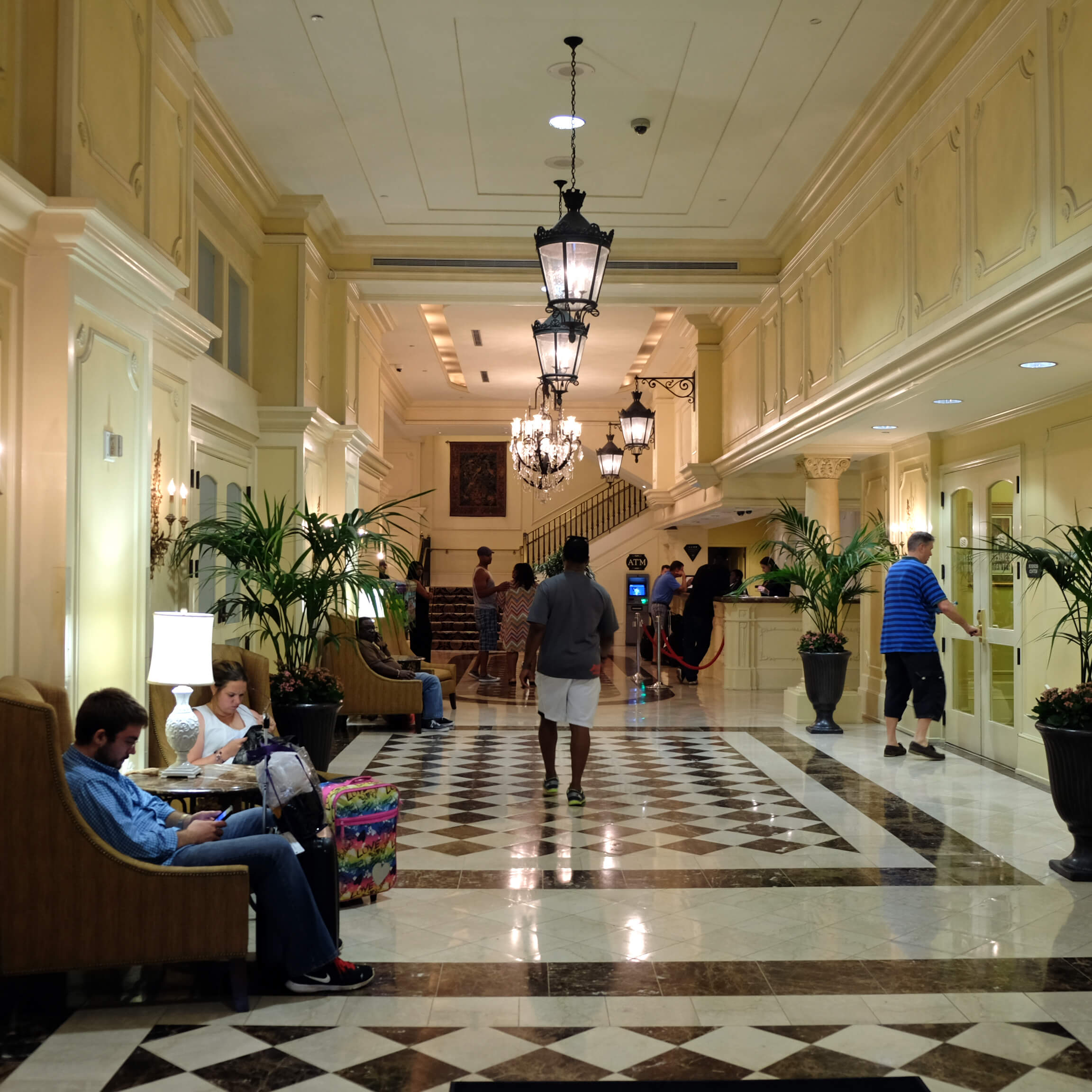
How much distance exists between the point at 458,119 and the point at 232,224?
1.99 meters

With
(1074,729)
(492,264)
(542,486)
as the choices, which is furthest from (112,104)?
(542,486)

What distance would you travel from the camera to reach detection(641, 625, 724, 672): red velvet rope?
A: 40.5 ft

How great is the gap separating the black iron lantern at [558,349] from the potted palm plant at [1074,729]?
3172mm

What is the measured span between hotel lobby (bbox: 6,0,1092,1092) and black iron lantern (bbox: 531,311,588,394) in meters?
0.04

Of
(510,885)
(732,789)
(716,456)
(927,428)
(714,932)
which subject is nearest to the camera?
(714,932)

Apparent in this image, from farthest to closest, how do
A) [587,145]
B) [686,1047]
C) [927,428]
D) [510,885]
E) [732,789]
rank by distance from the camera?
[927,428] → [587,145] → [732,789] → [510,885] → [686,1047]

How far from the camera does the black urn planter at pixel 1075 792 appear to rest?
196 inches

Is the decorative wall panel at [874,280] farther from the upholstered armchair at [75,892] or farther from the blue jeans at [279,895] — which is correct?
the upholstered armchair at [75,892]

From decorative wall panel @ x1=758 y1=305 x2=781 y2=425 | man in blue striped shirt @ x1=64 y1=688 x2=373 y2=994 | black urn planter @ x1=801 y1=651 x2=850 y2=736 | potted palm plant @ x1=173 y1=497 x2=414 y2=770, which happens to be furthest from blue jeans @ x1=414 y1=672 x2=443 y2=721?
man in blue striped shirt @ x1=64 y1=688 x2=373 y2=994

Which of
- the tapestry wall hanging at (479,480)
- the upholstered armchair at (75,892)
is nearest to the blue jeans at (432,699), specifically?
the upholstered armchair at (75,892)

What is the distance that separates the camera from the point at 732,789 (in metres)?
7.08

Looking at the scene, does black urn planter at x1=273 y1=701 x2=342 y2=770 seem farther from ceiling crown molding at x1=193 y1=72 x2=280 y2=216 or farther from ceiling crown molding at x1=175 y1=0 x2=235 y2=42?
ceiling crown molding at x1=175 y1=0 x2=235 y2=42

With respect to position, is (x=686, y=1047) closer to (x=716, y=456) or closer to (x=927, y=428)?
(x=927, y=428)

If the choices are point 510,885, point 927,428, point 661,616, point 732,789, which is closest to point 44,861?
point 510,885
